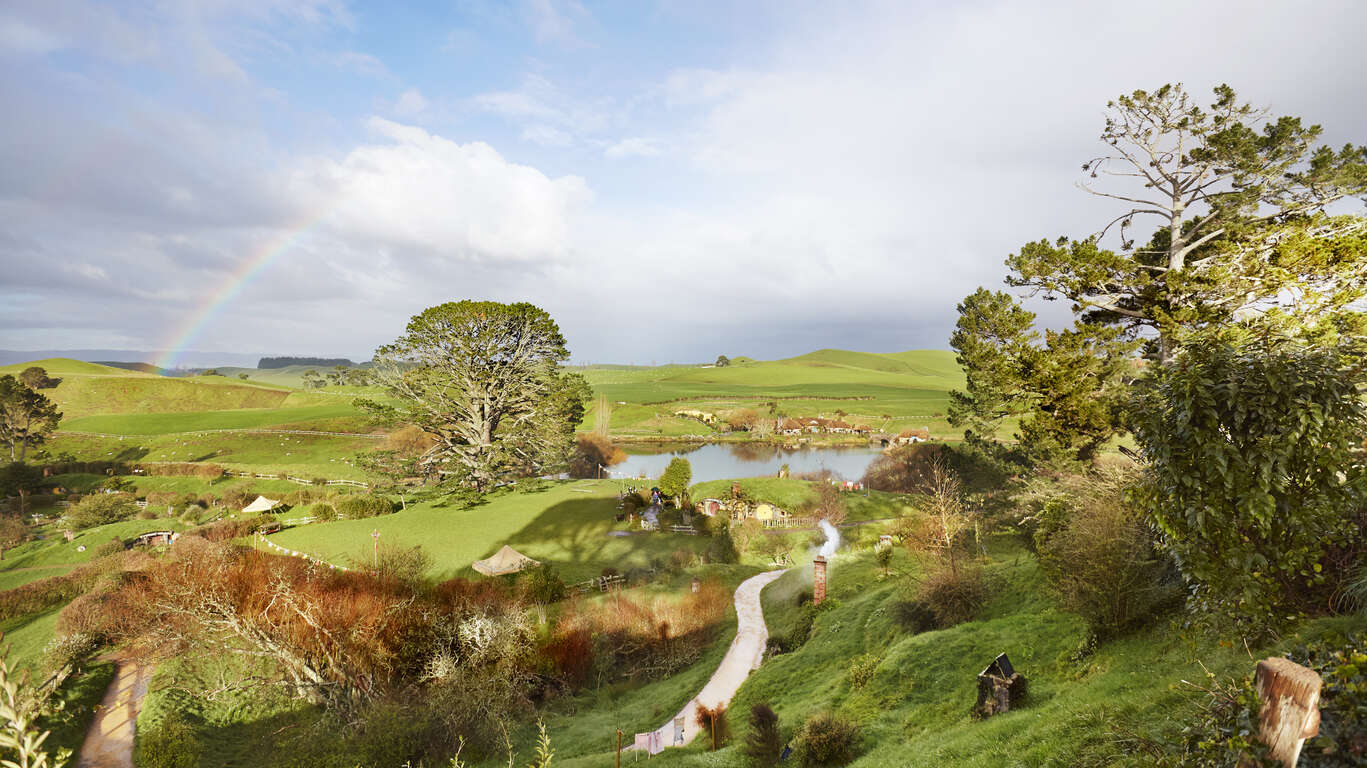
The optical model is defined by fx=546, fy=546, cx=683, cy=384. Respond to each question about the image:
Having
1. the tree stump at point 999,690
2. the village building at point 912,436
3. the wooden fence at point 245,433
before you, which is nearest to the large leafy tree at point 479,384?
the tree stump at point 999,690

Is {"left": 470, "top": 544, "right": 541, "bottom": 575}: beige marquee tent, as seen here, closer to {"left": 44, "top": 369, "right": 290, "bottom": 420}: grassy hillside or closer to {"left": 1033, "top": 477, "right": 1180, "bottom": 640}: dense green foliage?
{"left": 1033, "top": 477, "right": 1180, "bottom": 640}: dense green foliage

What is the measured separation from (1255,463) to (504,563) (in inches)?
1119

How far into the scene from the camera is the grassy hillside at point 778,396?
113938 millimetres

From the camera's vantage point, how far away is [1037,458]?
95.5 feet

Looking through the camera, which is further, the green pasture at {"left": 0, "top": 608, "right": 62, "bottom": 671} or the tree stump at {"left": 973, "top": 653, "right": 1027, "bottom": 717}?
the green pasture at {"left": 0, "top": 608, "right": 62, "bottom": 671}

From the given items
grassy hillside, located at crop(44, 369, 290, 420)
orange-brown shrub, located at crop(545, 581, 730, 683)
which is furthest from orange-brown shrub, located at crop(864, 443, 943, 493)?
grassy hillside, located at crop(44, 369, 290, 420)

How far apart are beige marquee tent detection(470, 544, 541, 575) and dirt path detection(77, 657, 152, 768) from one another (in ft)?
42.6

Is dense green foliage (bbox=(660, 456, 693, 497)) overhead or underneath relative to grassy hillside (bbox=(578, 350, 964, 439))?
underneath

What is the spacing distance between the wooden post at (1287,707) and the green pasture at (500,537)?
1108 inches

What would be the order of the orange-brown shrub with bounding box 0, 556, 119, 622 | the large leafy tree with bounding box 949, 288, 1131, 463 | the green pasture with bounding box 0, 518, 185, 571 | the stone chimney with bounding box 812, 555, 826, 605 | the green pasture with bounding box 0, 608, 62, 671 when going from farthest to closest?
the green pasture with bounding box 0, 518, 185, 571
the orange-brown shrub with bounding box 0, 556, 119, 622
the stone chimney with bounding box 812, 555, 826, 605
the green pasture with bounding box 0, 608, 62, 671
the large leafy tree with bounding box 949, 288, 1131, 463

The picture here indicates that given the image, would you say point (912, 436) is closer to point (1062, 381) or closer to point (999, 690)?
point (1062, 381)

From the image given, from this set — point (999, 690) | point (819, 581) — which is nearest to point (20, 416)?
point (819, 581)

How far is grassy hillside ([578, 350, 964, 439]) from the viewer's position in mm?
113938

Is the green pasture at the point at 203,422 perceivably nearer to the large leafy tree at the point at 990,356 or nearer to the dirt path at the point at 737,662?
the dirt path at the point at 737,662
